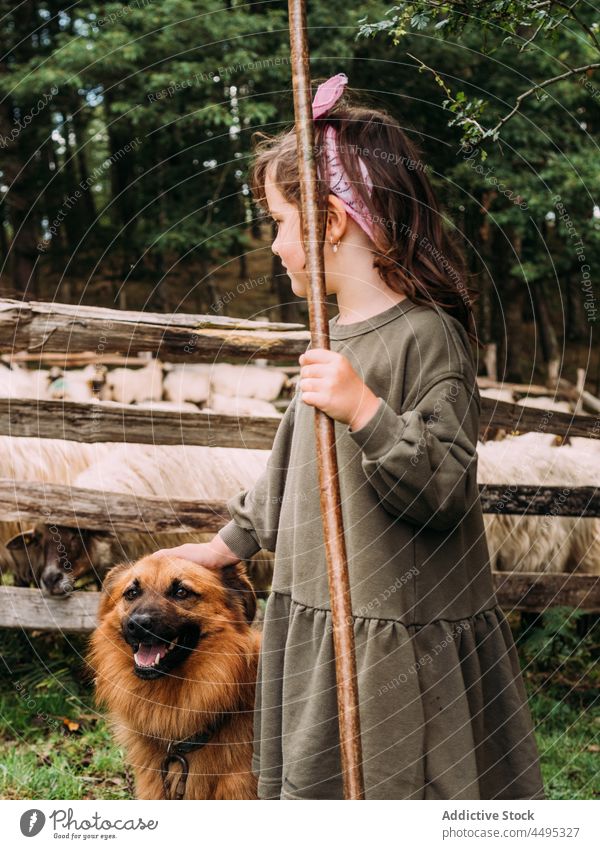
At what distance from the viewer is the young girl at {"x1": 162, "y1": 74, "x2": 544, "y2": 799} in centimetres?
197

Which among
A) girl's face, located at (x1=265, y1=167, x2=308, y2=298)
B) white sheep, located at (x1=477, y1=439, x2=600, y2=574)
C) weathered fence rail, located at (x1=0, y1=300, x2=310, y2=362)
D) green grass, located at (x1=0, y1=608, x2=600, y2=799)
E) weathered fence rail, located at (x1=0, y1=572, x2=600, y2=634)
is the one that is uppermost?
girl's face, located at (x1=265, y1=167, x2=308, y2=298)

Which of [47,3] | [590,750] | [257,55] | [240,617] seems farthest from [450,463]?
[47,3]

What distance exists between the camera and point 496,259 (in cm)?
1762

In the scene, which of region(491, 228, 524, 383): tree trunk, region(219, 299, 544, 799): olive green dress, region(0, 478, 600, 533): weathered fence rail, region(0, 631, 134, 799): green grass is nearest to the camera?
region(219, 299, 544, 799): olive green dress

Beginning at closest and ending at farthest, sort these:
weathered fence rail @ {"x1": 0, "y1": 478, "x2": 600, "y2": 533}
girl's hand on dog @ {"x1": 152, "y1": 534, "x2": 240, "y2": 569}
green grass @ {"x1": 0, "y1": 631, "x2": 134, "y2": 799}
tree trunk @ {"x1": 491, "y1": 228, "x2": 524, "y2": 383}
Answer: girl's hand on dog @ {"x1": 152, "y1": 534, "x2": 240, "y2": 569}, green grass @ {"x1": 0, "y1": 631, "x2": 134, "y2": 799}, weathered fence rail @ {"x1": 0, "y1": 478, "x2": 600, "y2": 533}, tree trunk @ {"x1": 491, "y1": 228, "x2": 524, "y2": 383}

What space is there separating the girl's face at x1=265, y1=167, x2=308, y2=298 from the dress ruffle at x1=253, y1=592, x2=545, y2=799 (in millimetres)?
839

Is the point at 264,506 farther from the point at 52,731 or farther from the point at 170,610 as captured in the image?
the point at 52,731

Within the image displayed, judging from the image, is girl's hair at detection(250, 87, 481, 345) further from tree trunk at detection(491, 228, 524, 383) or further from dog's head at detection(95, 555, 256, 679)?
tree trunk at detection(491, 228, 524, 383)

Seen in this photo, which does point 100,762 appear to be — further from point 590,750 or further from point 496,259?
point 496,259

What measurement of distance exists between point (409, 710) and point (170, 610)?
3.21ft

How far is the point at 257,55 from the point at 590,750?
430 inches

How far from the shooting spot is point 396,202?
2104mm

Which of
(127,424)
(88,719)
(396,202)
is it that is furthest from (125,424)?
(396,202)

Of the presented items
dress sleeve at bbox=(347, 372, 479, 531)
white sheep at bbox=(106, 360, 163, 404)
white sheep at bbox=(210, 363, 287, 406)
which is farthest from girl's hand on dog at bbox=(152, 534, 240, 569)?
white sheep at bbox=(106, 360, 163, 404)
